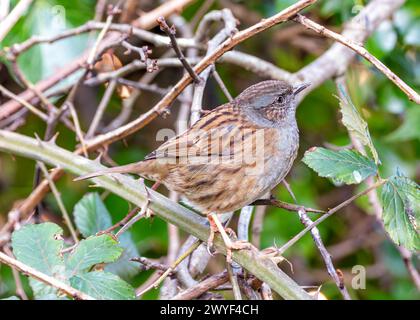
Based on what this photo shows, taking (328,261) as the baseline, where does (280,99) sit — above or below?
above

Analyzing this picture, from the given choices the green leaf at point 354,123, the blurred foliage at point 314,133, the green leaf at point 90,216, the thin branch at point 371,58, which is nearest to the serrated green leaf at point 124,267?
the green leaf at point 90,216

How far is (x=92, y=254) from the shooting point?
6.17 ft

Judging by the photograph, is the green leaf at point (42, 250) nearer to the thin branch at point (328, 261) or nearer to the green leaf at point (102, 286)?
the green leaf at point (102, 286)

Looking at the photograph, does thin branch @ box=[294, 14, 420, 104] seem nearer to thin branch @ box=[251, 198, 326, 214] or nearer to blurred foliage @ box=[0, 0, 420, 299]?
thin branch @ box=[251, 198, 326, 214]

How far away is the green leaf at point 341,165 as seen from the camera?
1.93m

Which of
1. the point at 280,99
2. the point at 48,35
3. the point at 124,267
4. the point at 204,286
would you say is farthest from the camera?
the point at 48,35

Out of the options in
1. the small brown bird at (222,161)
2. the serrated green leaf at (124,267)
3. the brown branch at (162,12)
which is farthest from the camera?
the brown branch at (162,12)

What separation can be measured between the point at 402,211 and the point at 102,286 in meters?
0.90

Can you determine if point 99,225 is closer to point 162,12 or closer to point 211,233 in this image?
point 211,233

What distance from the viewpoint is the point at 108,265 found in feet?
8.71

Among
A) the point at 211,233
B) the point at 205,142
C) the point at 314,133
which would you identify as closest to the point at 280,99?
the point at 205,142

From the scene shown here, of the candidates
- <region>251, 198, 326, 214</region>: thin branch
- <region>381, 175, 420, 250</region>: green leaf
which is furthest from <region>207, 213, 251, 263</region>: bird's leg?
<region>381, 175, 420, 250</region>: green leaf

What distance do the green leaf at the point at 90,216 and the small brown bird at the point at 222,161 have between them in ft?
0.94

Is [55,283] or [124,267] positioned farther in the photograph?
[124,267]
